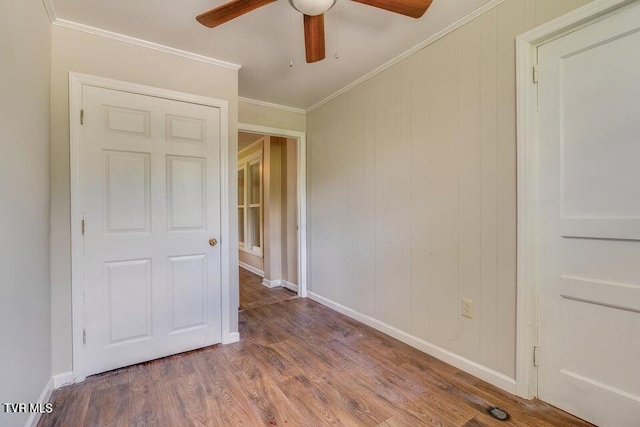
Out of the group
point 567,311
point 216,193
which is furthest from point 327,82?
point 567,311

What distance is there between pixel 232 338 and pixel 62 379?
1.11 m

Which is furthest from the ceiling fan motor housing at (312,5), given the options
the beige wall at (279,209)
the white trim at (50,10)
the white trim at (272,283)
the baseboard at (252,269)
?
the baseboard at (252,269)

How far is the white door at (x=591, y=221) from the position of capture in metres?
1.38

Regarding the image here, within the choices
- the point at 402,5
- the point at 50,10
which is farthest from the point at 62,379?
the point at 402,5

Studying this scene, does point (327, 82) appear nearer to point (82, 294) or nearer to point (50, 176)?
point (50, 176)

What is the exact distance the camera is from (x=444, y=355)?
2125mm

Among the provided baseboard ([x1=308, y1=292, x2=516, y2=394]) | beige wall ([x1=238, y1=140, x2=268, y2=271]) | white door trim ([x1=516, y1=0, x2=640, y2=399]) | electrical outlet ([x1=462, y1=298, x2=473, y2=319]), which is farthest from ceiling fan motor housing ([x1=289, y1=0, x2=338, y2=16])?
beige wall ([x1=238, y1=140, x2=268, y2=271])

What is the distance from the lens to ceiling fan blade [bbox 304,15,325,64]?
1.56m

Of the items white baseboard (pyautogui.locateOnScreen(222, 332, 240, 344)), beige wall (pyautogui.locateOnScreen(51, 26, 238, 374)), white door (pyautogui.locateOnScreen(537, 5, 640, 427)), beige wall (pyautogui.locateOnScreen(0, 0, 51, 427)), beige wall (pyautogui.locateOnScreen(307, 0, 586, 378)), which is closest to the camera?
beige wall (pyautogui.locateOnScreen(0, 0, 51, 427))

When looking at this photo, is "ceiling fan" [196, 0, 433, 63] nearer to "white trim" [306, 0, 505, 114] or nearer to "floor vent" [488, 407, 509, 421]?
"white trim" [306, 0, 505, 114]

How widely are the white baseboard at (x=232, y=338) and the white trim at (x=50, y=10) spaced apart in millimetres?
2571

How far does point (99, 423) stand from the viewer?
5.13 feet

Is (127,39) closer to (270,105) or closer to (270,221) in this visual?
(270,105)

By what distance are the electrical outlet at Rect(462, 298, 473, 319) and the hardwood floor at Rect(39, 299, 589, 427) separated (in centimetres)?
40
